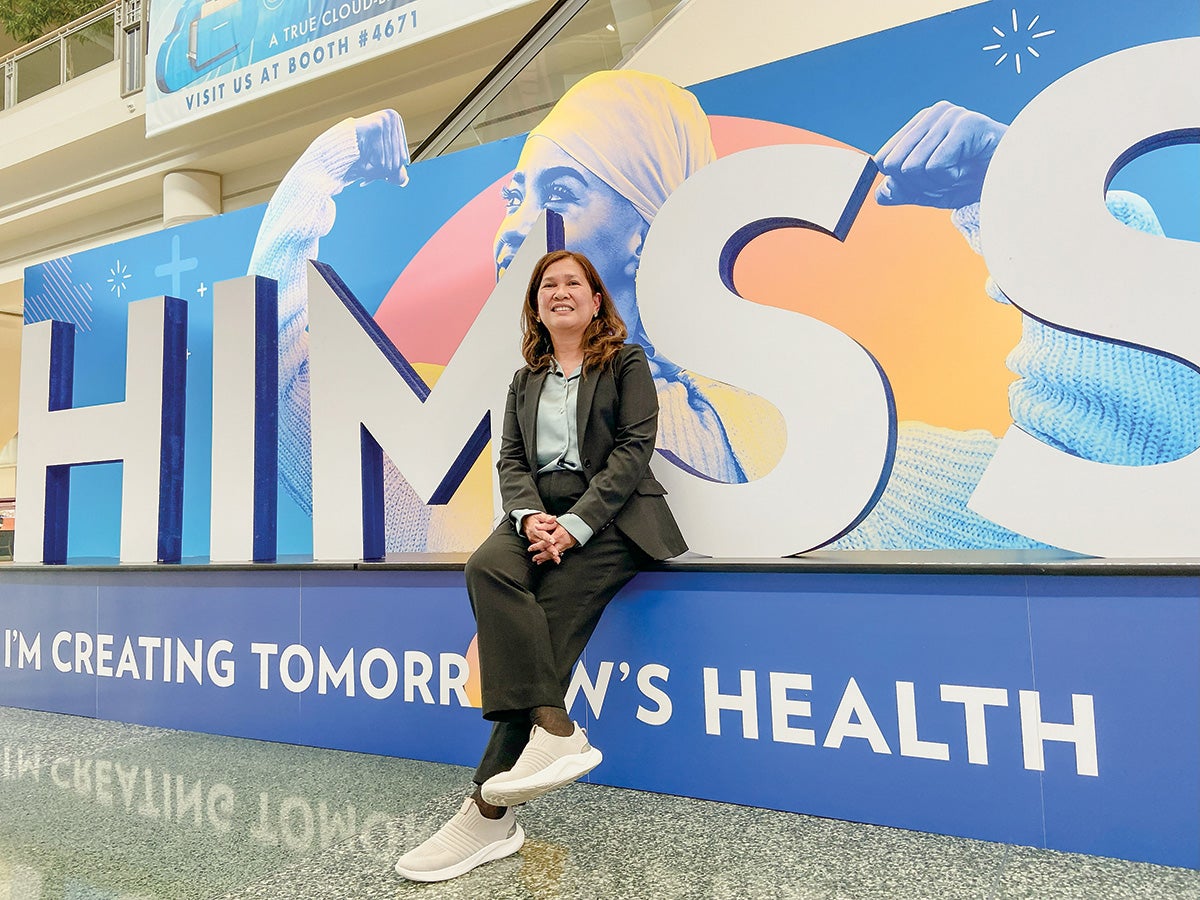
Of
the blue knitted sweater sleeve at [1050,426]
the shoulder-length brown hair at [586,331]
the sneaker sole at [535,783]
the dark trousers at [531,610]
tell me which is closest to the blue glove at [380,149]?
the shoulder-length brown hair at [586,331]

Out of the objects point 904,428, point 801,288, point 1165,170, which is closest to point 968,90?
point 1165,170

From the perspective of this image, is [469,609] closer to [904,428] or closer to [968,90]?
[904,428]

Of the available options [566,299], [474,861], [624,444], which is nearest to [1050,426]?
[624,444]

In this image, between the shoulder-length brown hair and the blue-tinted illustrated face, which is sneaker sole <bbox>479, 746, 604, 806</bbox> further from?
the blue-tinted illustrated face

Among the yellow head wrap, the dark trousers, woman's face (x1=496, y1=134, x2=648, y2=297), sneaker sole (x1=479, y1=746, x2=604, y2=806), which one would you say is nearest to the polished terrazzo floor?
sneaker sole (x1=479, y1=746, x2=604, y2=806)

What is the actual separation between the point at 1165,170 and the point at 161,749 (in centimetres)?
345

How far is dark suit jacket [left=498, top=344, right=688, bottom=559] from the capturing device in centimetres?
177

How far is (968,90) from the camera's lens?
2.61 meters

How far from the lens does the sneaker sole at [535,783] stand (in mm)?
1435

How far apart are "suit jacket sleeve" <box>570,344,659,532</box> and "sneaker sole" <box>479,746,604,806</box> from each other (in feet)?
1.59

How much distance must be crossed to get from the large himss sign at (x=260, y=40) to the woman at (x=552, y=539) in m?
3.61

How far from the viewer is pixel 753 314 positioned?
209cm

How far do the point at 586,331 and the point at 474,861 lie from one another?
3.85 ft

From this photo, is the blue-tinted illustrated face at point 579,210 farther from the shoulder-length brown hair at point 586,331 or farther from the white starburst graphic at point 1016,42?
the white starburst graphic at point 1016,42
